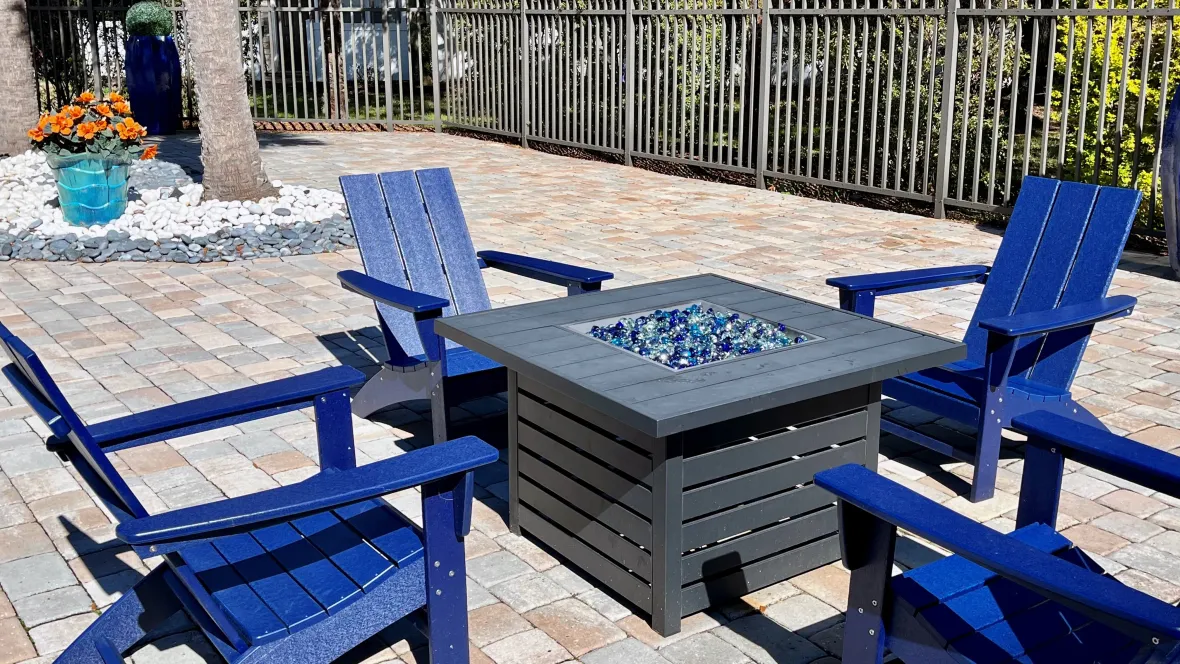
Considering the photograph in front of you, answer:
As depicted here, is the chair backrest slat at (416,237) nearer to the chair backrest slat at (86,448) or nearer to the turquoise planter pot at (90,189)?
the chair backrest slat at (86,448)

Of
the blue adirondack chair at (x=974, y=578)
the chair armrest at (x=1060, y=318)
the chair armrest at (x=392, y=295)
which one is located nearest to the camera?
the blue adirondack chair at (x=974, y=578)

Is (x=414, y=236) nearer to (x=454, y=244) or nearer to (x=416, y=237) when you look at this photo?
(x=416, y=237)

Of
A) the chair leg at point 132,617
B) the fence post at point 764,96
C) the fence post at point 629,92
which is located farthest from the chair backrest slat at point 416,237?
the fence post at point 629,92

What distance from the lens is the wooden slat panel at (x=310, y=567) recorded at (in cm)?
253

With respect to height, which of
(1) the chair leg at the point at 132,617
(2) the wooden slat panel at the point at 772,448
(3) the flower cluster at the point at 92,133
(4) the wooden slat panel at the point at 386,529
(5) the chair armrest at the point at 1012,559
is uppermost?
(3) the flower cluster at the point at 92,133

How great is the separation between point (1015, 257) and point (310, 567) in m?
3.07

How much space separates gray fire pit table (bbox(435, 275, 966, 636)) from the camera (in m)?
2.98

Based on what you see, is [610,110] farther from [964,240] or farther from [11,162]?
[11,162]

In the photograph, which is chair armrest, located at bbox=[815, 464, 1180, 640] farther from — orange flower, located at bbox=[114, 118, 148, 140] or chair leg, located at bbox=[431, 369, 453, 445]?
orange flower, located at bbox=[114, 118, 148, 140]

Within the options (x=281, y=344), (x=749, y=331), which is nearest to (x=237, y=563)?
(x=749, y=331)

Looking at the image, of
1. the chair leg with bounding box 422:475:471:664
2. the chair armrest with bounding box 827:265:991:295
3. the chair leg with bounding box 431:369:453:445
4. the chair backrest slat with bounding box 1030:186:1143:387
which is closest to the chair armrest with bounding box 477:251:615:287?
the chair leg with bounding box 431:369:453:445

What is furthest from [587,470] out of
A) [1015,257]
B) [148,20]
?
[148,20]

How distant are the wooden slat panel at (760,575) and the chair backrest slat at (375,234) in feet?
6.03

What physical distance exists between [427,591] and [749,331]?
136 centimetres
